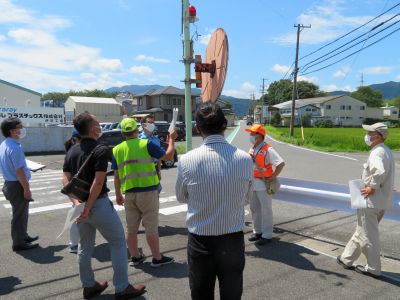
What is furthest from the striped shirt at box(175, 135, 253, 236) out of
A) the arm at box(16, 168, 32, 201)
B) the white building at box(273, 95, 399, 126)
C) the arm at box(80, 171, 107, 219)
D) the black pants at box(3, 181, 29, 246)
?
the white building at box(273, 95, 399, 126)

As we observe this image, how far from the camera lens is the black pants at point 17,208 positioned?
17.2ft

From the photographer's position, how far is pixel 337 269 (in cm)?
447

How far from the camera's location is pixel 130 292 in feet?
12.3

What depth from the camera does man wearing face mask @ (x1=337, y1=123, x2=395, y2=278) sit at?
411 centimetres

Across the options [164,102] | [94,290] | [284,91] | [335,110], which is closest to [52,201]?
[94,290]

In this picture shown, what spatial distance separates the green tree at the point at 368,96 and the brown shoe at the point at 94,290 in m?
140

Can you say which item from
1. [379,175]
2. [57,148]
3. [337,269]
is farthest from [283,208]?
[57,148]

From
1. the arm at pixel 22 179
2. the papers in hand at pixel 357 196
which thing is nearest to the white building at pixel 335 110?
the papers in hand at pixel 357 196

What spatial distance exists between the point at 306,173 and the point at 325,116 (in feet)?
254

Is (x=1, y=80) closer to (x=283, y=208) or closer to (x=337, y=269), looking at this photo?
(x=283, y=208)

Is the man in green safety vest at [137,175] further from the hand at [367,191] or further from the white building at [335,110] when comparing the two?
the white building at [335,110]

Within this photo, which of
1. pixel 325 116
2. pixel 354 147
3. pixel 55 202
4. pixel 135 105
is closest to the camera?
pixel 55 202

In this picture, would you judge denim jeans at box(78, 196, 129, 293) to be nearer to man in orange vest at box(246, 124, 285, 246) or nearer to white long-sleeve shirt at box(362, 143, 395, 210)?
man in orange vest at box(246, 124, 285, 246)

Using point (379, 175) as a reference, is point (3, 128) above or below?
above
